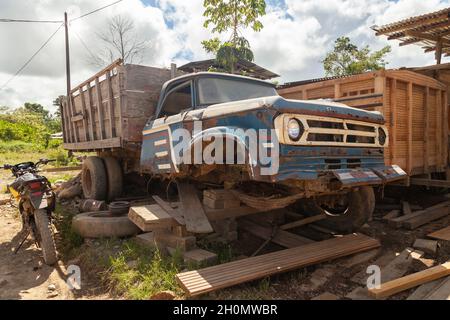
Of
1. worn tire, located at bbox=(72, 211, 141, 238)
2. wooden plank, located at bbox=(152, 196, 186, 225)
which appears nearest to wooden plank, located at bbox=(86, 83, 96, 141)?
worn tire, located at bbox=(72, 211, 141, 238)

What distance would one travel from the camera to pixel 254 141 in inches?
Result: 118

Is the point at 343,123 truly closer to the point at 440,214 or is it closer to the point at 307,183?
the point at 307,183

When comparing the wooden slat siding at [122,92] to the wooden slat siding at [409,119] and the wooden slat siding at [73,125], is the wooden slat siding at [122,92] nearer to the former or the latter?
the wooden slat siding at [73,125]

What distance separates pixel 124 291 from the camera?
3117 mm

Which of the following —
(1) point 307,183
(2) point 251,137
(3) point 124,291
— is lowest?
(3) point 124,291

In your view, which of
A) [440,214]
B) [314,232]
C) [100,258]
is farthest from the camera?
[440,214]

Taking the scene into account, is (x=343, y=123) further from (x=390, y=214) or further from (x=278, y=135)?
(x=390, y=214)

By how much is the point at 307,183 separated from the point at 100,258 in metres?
2.59

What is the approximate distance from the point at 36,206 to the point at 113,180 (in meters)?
1.91
